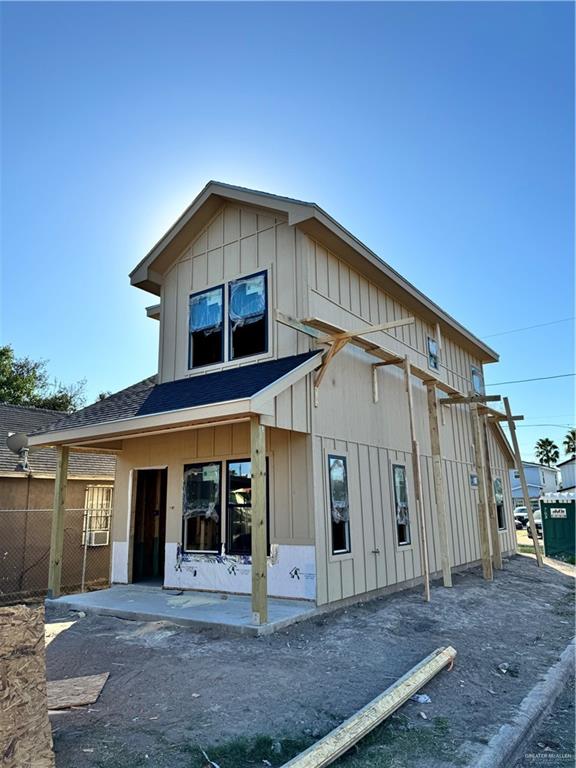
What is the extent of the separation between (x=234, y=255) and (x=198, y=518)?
198 inches

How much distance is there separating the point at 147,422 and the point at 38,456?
730cm

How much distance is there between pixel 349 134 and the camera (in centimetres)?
949

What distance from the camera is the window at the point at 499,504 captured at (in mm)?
15590

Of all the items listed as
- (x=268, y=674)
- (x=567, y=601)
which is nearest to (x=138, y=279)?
(x=268, y=674)

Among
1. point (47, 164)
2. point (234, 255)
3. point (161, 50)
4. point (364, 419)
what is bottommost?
point (364, 419)

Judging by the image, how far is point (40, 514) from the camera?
11859mm

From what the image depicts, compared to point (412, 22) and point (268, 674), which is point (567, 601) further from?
point (412, 22)

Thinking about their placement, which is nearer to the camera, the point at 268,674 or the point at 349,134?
the point at 268,674

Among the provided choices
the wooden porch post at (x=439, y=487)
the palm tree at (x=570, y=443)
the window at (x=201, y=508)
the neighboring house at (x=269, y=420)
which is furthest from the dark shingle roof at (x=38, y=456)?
the palm tree at (x=570, y=443)

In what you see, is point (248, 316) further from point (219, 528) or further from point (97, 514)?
point (97, 514)

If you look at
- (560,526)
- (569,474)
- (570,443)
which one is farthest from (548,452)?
(560,526)

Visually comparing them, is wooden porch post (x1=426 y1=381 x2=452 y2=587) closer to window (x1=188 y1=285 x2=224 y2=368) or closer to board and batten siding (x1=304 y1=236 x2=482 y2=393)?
board and batten siding (x1=304 y1=236 x2=482 y2=393)

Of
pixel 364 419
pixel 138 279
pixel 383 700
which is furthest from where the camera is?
pixel 138 279

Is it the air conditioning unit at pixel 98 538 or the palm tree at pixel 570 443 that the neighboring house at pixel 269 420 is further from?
the palm tree at pixel 570 443
